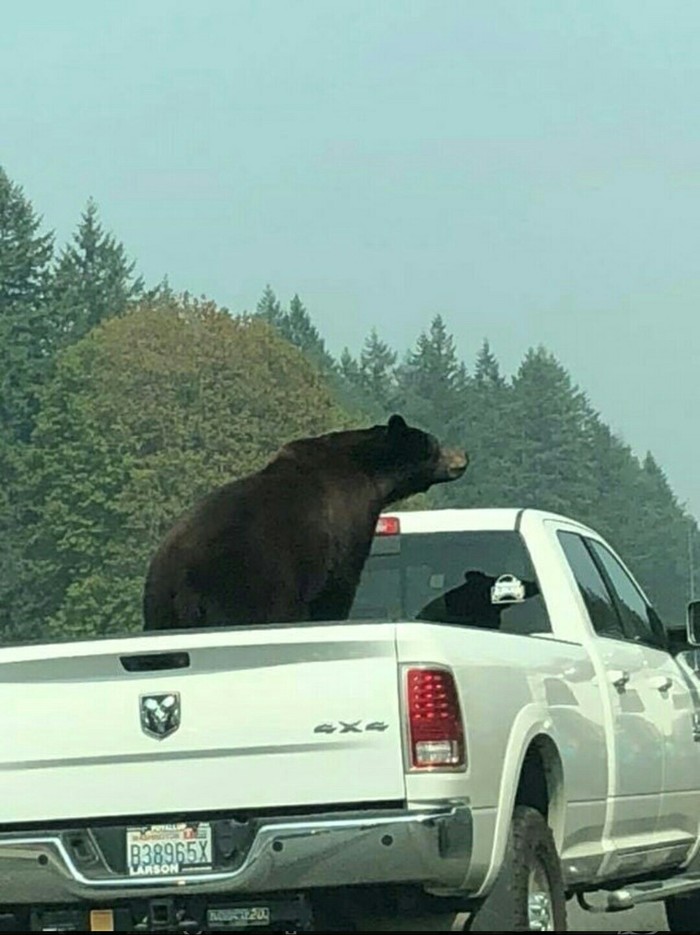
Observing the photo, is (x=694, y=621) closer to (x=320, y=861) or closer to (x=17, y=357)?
(x=320, y=861)

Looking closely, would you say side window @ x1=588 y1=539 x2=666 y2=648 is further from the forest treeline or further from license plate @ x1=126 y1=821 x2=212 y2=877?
the forest treeline

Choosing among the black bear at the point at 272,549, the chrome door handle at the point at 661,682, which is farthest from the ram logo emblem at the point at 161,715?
the chrome door handle at the point at 661,682

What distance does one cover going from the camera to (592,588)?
37.8ft

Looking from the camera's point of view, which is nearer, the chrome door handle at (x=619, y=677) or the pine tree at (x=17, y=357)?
the chrome door handle at (x=619, y=677)

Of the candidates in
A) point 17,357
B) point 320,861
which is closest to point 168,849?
point 320,861

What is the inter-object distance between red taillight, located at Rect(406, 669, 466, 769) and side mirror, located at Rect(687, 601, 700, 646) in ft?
11.9

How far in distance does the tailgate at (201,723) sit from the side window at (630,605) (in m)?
3.56

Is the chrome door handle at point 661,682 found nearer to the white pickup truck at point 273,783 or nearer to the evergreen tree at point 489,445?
the white pickup truck at point 273,783

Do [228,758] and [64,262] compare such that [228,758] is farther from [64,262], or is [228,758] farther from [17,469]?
[64,262]

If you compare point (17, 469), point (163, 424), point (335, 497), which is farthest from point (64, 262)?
point (335, 497)

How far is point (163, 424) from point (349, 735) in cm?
9453

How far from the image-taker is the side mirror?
1191 centimetres

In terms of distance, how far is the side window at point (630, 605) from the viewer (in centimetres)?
1197

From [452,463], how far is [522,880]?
18.0 feet
